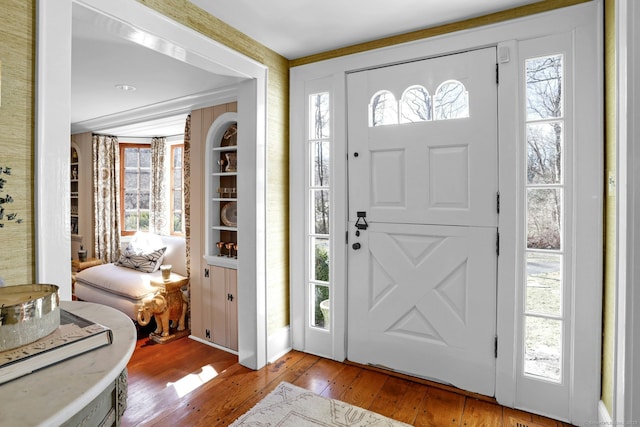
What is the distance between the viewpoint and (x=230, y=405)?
→ 2211mm

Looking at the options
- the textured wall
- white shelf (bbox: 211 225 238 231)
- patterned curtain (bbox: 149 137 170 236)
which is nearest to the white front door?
white shelf (bbox: 211 225 238 231)

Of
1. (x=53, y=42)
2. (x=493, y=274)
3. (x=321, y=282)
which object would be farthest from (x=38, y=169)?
(x=493, y=274)

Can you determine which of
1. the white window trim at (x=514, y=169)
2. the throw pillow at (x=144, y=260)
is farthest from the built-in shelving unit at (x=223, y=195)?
the white window trim at (x=514, y=169)

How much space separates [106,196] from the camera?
203 inches

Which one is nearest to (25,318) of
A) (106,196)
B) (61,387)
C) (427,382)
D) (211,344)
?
(61,387)

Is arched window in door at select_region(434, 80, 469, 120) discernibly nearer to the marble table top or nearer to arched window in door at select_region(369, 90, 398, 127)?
arched window in door at select_region(369, 90, 398, 127)

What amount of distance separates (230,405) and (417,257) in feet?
5.11

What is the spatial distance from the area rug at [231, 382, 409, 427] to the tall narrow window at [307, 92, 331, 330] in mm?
686

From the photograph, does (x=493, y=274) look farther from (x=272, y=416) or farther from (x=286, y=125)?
(x=286, y=125)

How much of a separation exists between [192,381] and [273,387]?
0.70 m

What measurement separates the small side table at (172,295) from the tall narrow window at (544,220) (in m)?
3.17

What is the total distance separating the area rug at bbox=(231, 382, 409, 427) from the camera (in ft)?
6.61

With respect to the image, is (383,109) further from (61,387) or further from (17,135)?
(61,387)

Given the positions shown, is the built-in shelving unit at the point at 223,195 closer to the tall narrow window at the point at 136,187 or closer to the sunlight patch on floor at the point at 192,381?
the sunlight patch on floor at the point at 192,381
